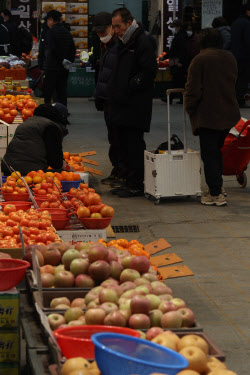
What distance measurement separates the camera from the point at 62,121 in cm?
859

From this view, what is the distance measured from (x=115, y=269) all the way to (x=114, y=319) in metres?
0.80

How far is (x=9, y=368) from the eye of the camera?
4.03m

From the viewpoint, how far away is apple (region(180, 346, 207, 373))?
3.04 m

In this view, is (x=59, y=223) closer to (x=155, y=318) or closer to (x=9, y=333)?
(x=9, y=333)

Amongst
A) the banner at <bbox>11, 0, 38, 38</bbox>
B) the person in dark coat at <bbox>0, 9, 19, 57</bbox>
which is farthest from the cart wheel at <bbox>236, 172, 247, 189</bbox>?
the banner at <bbox>11, 0, 38, 38</bbox>

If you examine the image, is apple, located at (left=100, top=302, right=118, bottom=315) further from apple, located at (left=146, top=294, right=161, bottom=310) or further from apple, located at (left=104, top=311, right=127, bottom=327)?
apple, located at (left=146, top=294, right=161, bottom=310)

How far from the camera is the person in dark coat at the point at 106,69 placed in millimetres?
10008

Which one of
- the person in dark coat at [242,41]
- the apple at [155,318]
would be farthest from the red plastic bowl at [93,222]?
the person in dark coat at [242,41]

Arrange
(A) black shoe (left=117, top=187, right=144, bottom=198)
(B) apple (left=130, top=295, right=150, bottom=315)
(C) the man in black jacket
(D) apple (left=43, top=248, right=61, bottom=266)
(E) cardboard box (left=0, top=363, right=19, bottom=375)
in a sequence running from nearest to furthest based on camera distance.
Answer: (B) apple (left=130, top=295, right=150, bottom=315) → (E) cardboard box (left=0, top=363, right=19, bottom=375) → (D) apple (left=43, top=248, right=61, bottom=266) → (A) black shoe (left=117, top=187, right=144, bottom=198) → (C) the man in black jacket

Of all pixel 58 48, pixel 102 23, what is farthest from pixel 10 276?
pixel 58 48

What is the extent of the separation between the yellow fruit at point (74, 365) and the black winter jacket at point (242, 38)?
590 inches

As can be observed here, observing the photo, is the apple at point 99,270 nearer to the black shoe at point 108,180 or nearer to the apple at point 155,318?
the apple at point 155,318

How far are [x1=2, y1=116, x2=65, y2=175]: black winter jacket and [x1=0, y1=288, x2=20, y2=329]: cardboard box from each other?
14.2 feet

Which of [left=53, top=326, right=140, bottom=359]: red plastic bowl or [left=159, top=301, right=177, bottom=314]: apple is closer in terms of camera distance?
[left=53, top=326, right=140, bottom=359]: red plastic bowl
